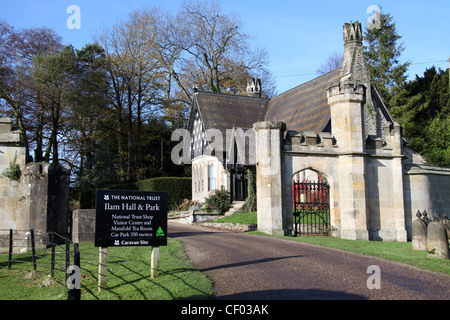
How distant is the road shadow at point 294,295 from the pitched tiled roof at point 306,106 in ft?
62.2

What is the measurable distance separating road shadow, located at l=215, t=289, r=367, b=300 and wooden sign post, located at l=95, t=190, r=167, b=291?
2.27 m

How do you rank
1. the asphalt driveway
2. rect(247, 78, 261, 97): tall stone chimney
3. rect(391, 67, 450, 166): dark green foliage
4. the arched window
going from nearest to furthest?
the asphalt driveway
the arched window
rect(391, 67, 450, 166): dark green foliage
rect(247, 78, 261, 97): tall stone chimney

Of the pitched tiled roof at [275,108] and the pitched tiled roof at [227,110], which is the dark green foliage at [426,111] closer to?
the pitched tiled roof at [275,108]

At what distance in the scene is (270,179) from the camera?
640 inches

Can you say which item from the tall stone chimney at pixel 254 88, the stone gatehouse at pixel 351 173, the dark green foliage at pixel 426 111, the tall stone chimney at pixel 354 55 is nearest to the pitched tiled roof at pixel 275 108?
the tall stone chimney at pixel 354 55

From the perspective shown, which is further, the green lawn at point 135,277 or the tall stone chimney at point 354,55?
the tall stone chimney at point 354,55

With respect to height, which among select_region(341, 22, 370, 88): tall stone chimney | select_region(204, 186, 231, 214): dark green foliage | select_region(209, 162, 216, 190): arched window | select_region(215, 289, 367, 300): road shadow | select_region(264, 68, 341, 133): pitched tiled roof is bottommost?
select_region(215, 289, 367, 300): road shadow

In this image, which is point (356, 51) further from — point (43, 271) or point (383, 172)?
point (43, 271)

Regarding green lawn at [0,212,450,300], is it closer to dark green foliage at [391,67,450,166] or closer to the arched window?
the arched window

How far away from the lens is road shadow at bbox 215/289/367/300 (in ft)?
22.2

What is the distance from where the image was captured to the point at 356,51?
29234 millimetres

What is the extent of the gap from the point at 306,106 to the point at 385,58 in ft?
49.1

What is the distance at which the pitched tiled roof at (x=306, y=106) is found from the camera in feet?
89.1

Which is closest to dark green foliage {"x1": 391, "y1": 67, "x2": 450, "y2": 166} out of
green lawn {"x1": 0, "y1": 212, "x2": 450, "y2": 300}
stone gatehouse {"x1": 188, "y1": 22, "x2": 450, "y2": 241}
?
stone gatehouse {"x1": 188, "y1": 22, "x2": 450, "y2": 241}
